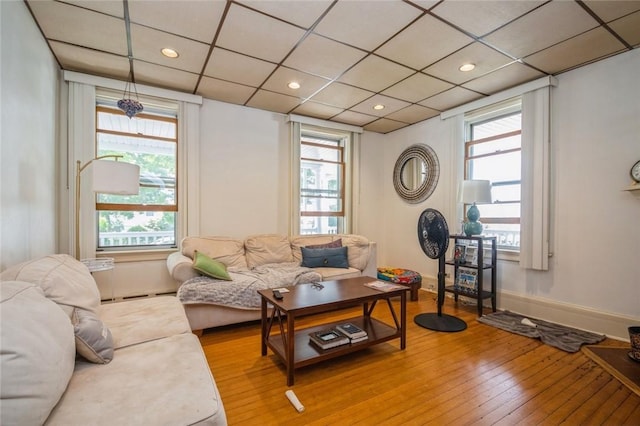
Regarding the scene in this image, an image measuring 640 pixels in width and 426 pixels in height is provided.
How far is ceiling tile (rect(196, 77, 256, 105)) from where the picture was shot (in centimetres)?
324

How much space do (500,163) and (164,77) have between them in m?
4.04

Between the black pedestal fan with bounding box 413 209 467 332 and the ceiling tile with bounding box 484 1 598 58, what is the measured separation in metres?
1.54

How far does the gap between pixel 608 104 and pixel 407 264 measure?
297cm

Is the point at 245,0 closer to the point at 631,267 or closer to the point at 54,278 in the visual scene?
the point at 54,278

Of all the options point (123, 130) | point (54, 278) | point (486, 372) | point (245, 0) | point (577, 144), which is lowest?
point (486, 372)

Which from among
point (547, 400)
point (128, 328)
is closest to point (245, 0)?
point (128, 328)

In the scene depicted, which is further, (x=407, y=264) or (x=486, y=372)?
(x=407, y=264)

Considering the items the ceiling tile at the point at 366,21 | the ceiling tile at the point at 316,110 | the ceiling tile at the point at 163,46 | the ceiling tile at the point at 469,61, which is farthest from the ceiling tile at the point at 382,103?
the ceiling tile at the point at 163,46

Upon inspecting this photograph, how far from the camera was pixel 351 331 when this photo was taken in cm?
223

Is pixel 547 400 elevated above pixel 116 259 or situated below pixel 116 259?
below

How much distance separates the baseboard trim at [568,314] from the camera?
8.32 feet

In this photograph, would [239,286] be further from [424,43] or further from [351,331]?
[424,43]

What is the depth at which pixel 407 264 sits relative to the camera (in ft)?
15.2

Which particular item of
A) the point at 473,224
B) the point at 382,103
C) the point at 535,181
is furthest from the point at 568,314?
the point at 382,103
